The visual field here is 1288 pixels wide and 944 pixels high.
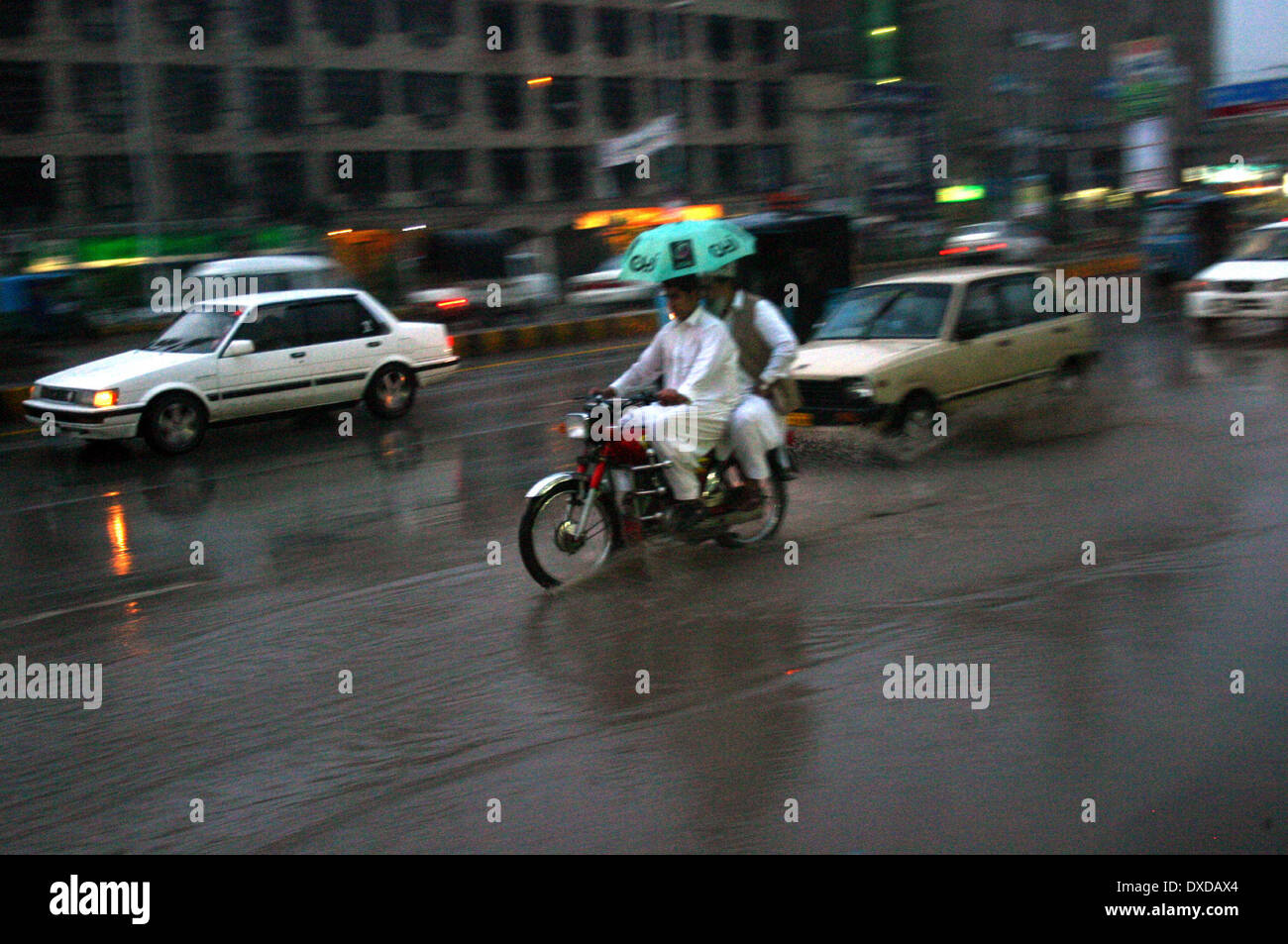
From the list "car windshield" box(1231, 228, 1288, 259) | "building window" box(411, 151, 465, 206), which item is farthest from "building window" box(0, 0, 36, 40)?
"car windshield" box(1231, 228, 1288, 259)

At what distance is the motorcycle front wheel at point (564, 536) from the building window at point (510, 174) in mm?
50917

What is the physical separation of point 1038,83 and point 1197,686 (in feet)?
228

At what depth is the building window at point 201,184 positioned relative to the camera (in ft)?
155

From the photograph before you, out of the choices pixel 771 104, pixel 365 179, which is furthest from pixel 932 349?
pixel 771 104

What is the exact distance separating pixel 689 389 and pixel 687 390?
0.01 metres

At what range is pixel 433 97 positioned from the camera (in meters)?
55.1

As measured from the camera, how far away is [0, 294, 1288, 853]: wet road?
4.51 meters

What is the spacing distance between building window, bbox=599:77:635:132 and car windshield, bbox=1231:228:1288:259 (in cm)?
4362

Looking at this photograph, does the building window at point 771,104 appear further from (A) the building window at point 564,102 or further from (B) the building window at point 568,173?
(B) the building window at point 568,173

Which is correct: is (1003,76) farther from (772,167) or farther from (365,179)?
(365,179)

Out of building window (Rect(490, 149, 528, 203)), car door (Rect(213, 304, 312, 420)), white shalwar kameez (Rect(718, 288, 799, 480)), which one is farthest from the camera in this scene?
building window (Rect(490, 149, 528, 203))

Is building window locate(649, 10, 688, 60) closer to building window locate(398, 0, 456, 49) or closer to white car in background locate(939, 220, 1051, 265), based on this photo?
building window locate(398, 0, 456, 49)

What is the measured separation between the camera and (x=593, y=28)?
59.2m

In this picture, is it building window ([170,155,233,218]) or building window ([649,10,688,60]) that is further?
building window ([649,10,688,60])
